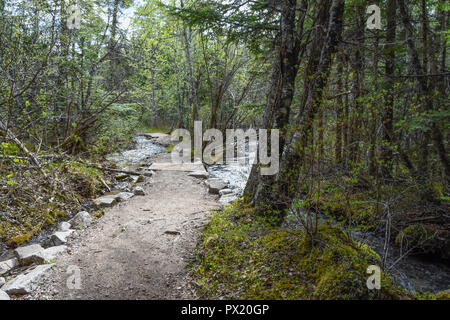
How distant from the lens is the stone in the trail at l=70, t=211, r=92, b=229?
17.2 ft

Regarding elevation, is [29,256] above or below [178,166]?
below

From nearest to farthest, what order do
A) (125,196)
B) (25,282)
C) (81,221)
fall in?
(25,282) < (81,221) < (125,196)

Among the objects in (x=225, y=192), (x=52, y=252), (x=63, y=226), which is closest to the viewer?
(x=52, y=252)

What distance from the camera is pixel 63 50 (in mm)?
7676

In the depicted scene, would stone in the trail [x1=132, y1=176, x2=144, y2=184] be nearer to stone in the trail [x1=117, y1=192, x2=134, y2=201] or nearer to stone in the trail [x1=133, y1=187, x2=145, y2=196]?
stone in the trail [x1=133, y1=187, x2=145, y2=196]

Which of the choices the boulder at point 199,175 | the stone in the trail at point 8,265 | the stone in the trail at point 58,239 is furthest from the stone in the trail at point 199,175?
the stone in the trail at point 8,265

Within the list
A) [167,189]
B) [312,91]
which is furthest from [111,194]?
[312,91]

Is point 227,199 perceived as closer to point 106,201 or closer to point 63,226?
point 106,201

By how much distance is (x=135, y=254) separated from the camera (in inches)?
165

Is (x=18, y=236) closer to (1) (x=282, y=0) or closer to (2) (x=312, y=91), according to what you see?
(2) (x=312, y=91)

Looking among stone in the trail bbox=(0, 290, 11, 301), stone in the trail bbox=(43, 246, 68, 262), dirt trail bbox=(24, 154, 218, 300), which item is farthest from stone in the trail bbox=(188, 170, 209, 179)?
stone in the trail bbox=(0, 290, 11, 301)

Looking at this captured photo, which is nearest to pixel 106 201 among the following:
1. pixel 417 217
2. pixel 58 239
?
pixel 58 239

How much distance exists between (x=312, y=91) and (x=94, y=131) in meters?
9.16

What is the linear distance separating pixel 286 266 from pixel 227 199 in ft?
12.4
